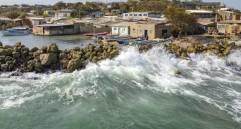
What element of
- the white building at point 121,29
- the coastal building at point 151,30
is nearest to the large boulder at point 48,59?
the coastal building at point 151,30

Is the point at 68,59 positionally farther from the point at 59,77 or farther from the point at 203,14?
the point at 203,14

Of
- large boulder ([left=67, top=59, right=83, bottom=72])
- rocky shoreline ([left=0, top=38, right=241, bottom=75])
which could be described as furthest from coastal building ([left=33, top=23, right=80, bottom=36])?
large boulder ([left=67, top=59, right=83, bottom=72])

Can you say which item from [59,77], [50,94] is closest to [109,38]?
[59,77]

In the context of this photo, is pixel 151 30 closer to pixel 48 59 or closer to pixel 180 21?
pixel 180 21

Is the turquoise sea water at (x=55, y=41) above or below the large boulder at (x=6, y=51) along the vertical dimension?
below

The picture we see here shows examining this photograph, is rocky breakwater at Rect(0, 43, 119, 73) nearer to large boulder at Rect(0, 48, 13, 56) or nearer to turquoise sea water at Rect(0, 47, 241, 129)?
large boulder at Rect(0, 48, 13, 56)

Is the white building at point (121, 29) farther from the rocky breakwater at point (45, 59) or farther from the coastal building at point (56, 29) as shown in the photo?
the rocky breakwater at point (45, 59)
